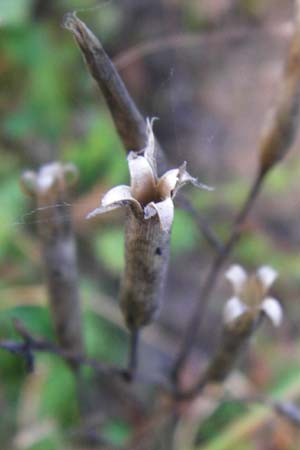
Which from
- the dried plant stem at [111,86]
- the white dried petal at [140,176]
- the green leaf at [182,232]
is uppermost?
the green leaf at [182,232]

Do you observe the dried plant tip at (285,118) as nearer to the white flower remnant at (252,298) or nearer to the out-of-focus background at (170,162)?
the white flower remnant at (252,298)

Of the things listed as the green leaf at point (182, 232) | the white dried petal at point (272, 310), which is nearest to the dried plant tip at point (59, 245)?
the white dried petal at point (272, 310)

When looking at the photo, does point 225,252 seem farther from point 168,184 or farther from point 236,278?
point 168,184

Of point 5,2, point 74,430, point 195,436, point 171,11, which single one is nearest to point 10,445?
point 74,430

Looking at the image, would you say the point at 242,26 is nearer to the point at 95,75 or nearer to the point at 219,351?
the point at 219,351

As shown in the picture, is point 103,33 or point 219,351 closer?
point 219,351

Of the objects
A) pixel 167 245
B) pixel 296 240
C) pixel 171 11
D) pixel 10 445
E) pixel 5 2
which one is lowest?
pixel 167 245

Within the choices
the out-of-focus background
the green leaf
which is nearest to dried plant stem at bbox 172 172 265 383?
the out-of-focus background
